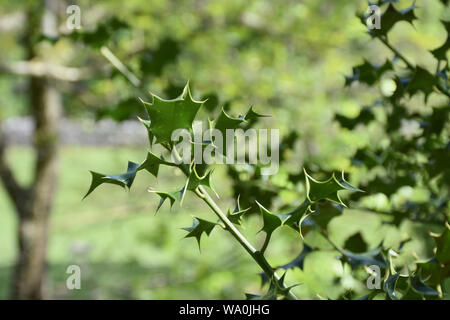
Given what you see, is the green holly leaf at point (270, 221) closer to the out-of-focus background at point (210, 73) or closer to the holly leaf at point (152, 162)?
the holly leaf at point (152, 162)

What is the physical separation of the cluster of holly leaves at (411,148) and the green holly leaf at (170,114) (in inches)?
11.8

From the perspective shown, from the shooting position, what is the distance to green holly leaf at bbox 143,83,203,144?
553mm

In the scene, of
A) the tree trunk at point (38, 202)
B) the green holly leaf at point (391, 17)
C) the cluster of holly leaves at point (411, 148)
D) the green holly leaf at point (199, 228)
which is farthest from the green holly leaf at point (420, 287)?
the tree trunk at point (38, 202)

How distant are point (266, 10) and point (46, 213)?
229 cm

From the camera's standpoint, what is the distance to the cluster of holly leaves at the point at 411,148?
2.19ft

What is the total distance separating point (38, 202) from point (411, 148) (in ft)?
9.86

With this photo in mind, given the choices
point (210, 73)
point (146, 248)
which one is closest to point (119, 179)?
point (210, 73)

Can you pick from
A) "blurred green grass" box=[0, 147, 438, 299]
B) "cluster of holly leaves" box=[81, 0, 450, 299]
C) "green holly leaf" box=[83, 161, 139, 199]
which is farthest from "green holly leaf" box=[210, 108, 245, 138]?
"blurred green grass" box=[0, 147, 438, 299]

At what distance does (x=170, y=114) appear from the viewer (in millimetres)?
559

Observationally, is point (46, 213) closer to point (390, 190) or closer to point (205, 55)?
point (205, 55)

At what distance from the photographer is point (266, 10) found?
4.30 m

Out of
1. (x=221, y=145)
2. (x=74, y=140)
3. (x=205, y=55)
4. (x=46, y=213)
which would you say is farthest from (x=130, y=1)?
(x=74, y=140)

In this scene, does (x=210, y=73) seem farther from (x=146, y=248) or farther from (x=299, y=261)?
(x=299, y=261)

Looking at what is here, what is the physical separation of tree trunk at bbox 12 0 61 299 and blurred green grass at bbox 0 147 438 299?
458 millimetres
